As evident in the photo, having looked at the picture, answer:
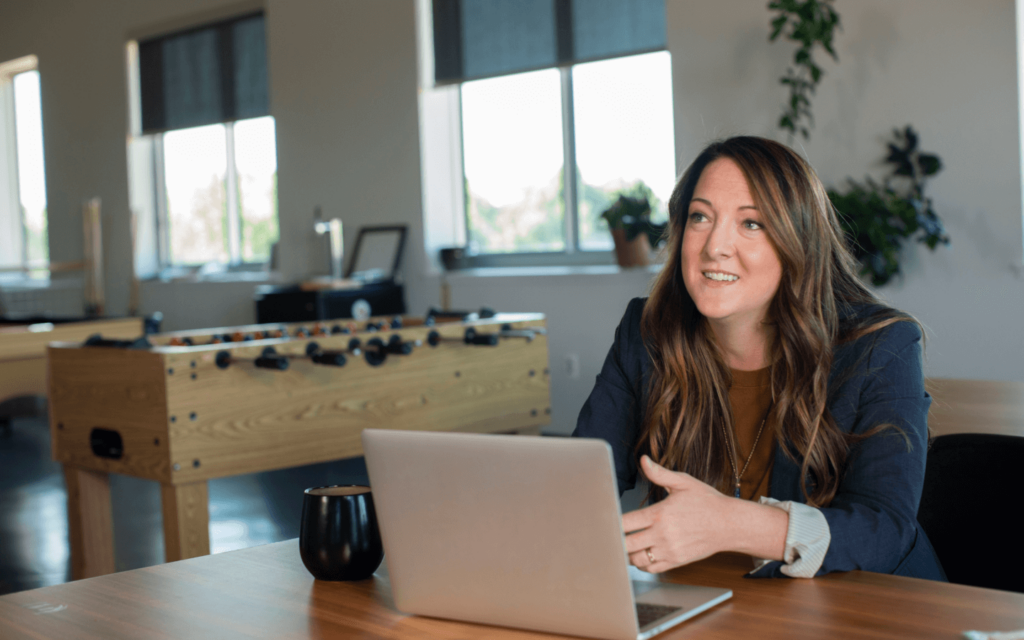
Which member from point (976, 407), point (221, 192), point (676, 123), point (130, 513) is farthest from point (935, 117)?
point (221, 192)

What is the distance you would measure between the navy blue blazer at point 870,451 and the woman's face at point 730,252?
141 millimetres

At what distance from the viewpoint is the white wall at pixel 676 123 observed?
3592 mm

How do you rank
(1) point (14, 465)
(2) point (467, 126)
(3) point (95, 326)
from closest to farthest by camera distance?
(3) point (95, 326), (1) point (14, 465), (2) point (467, 126)

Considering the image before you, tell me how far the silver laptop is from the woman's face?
52 centimetres


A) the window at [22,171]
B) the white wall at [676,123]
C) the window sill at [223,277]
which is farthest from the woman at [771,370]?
the window at [22,171]

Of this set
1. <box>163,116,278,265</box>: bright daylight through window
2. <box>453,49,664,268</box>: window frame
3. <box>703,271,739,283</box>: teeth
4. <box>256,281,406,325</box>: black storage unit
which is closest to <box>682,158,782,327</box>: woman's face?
<box>703,271,739,283</box>: teeth

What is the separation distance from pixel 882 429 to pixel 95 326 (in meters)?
3.73

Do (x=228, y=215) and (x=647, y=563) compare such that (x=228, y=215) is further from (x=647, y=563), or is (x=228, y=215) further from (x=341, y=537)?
(x=647, y=563)

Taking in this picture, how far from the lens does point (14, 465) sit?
5031mm

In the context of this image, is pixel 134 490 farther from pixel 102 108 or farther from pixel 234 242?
pixel 102 108

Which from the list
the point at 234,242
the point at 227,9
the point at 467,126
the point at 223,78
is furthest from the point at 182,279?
the point at 467,126

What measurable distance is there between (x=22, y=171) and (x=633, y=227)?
20.8 feet

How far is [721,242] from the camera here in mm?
1348

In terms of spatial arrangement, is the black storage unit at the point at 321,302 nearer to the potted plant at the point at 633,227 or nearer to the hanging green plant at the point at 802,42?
the potted plant at the point at 633,227
